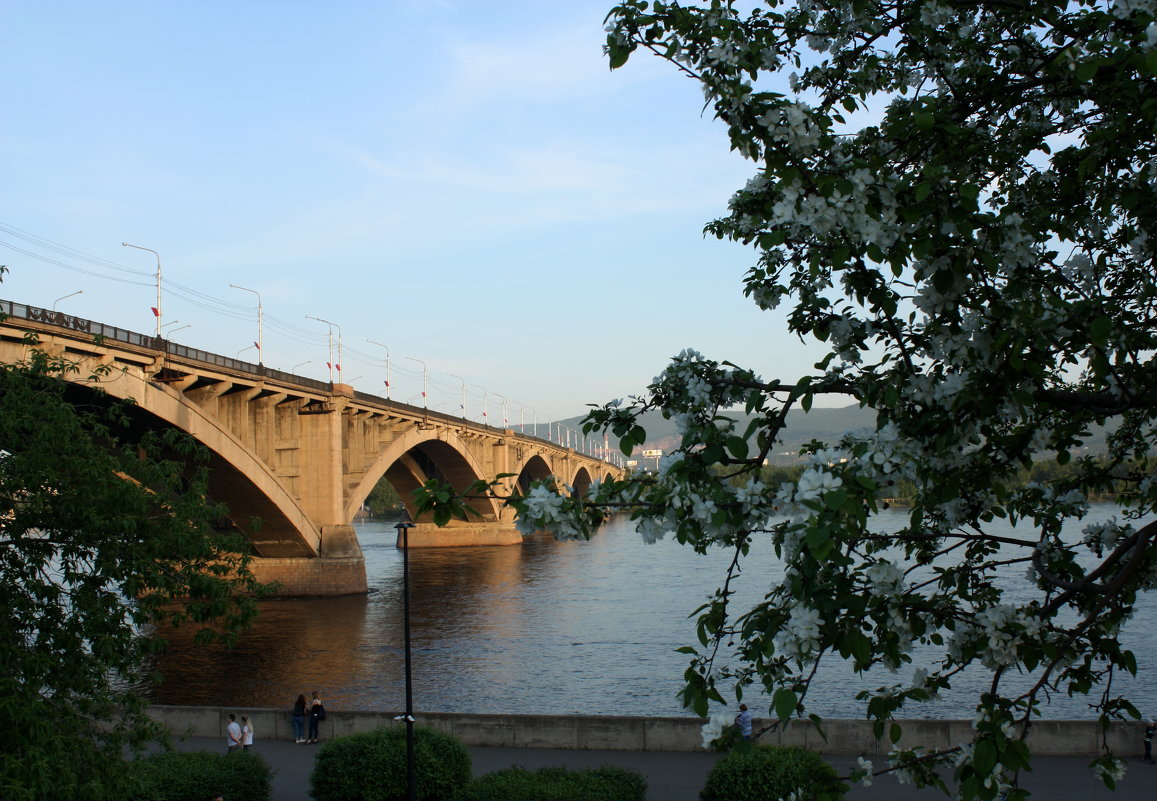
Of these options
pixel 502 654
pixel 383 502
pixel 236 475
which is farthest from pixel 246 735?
pixel 383 502

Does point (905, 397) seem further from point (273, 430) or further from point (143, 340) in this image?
point (273, 430)

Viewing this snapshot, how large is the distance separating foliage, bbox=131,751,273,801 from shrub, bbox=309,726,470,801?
2.80 ft

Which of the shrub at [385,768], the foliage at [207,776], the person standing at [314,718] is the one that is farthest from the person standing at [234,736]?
the shrub at [385,768]

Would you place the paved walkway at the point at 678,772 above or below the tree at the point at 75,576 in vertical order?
below

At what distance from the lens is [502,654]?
33688 millimetres

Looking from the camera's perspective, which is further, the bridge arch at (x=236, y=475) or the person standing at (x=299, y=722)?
the bridge arch at (x=236, y=475)

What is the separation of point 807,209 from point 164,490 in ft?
37.2

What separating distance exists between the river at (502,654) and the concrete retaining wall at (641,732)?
274cm

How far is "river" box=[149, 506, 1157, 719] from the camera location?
26875 millimetres

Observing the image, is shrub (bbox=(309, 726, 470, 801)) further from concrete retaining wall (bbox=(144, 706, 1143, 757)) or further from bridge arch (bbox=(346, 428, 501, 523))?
bridge arch (bbox=(346, 428, 501, 523))

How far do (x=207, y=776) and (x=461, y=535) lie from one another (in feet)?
216

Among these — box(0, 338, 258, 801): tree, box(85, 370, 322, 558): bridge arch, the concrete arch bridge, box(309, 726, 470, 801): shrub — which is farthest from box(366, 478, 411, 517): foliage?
box(0, 338, 258, 801): tree

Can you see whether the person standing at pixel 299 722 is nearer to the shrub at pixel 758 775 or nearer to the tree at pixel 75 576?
the tree at pixel 75 576

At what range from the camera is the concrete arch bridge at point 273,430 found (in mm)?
32562
